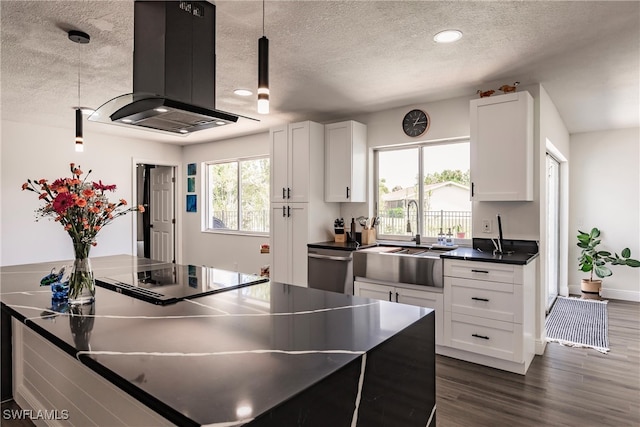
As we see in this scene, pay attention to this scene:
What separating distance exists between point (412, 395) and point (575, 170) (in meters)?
5.54

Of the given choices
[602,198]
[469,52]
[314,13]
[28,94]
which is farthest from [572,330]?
[28,94]

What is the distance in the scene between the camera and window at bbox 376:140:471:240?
403cm

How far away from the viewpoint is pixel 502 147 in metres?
3.25

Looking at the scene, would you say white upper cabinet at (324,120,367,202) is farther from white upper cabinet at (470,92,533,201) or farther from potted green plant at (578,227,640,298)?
potted green plant at (578,227,640,298)

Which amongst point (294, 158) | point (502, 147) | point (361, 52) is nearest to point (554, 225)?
point (502, 147)

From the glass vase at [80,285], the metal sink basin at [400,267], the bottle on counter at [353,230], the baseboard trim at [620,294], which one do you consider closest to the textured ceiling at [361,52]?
the bottle on counter at [353,230]

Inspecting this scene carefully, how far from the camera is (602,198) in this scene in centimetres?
545

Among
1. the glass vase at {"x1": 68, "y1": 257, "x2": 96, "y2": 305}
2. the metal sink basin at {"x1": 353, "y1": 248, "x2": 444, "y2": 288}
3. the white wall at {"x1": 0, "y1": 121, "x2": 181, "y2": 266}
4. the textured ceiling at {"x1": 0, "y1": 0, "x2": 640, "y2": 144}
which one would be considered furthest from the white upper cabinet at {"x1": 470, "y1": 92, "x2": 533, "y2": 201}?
the white wall at {"x1": 0, "y1": 121, "x2": 181, "y2": 266}

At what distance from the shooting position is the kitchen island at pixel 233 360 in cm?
92

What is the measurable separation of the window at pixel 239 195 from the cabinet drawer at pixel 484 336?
326cm

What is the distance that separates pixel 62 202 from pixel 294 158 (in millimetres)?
2995

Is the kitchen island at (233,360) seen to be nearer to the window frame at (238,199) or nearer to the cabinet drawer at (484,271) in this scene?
the cabinet drawer at (484,271)

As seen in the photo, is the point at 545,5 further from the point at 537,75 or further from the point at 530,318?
the point at 530,318

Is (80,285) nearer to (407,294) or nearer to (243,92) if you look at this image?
(243,92)
